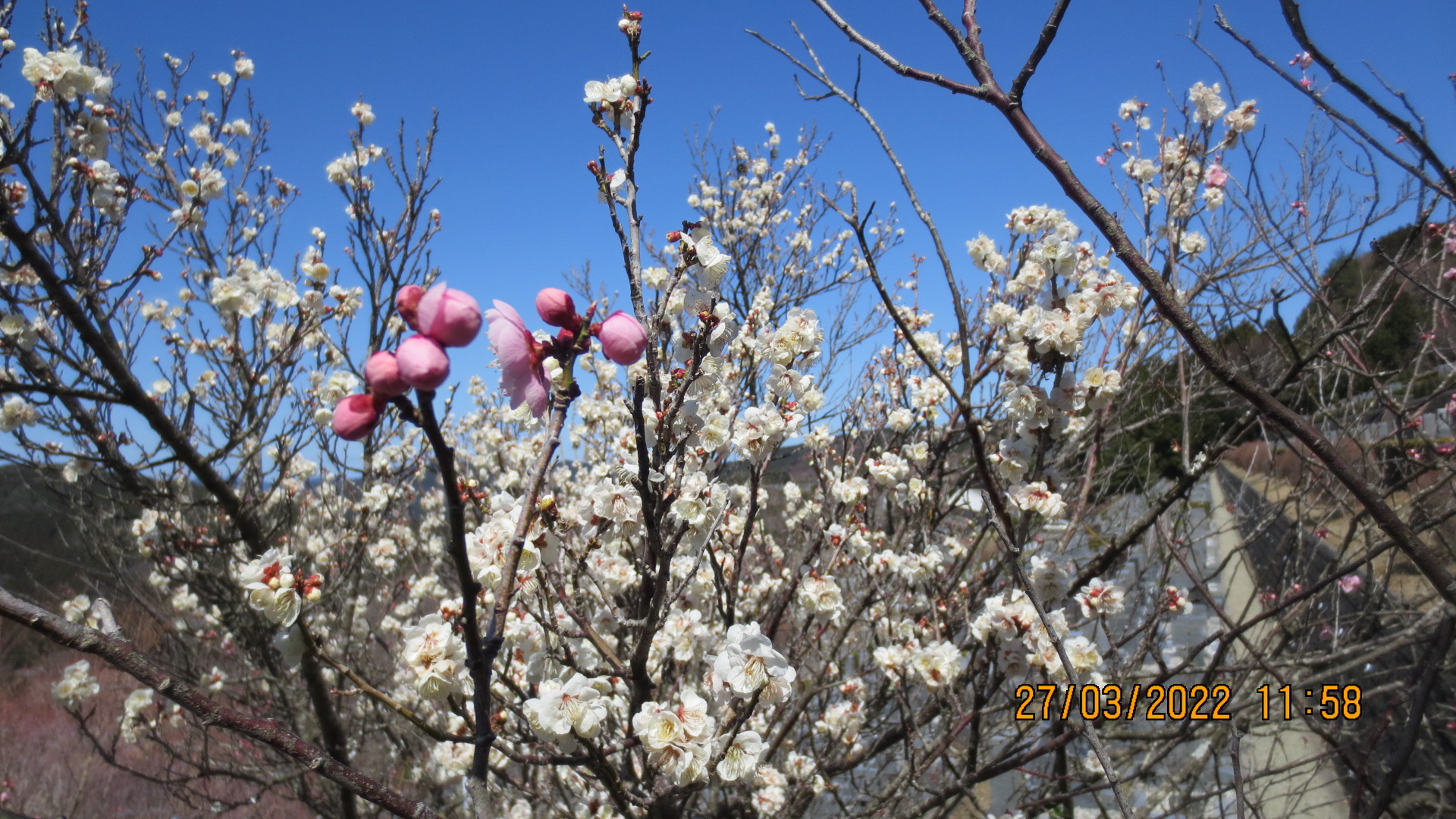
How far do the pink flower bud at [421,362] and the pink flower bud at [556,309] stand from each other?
0.25 meters

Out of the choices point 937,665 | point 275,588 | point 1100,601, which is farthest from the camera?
point 937,665

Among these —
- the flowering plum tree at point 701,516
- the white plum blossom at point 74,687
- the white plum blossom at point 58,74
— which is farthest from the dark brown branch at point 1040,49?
the white plum blossom at point 74,687

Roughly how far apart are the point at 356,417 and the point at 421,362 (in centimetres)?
15

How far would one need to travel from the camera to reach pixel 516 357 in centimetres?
79

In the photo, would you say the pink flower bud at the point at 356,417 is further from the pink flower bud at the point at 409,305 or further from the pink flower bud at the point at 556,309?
the pink flower bud at the point at 556,309

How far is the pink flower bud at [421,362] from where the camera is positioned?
605mm

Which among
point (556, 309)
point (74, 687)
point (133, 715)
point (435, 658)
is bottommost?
point (435, 658)

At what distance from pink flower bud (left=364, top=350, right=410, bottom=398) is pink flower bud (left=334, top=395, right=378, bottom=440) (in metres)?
0.06

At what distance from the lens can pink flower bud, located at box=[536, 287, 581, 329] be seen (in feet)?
2.86

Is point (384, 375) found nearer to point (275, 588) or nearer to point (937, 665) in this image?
point (275, 588)

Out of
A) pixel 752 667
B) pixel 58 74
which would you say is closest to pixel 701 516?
pixel 752 667
